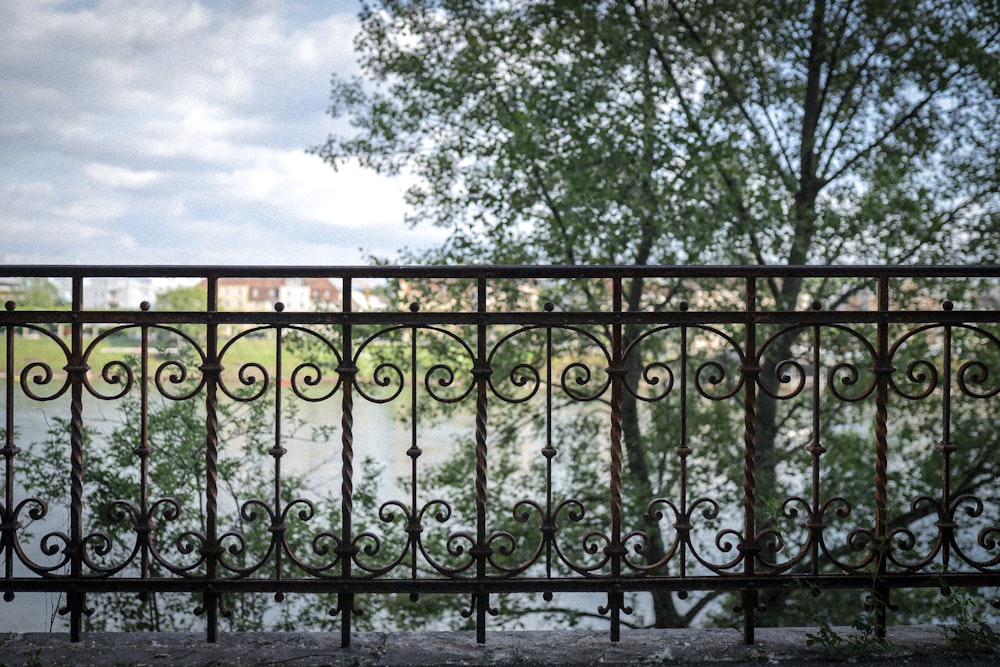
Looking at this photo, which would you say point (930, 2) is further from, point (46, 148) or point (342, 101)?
point (46, 148)

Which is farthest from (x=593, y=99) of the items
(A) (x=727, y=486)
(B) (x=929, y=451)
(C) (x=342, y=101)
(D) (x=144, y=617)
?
(D) (x=144, y=617)

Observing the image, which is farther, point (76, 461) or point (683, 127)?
point (683, 127)

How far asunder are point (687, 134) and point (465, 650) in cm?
529

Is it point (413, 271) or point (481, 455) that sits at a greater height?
point (413, 271)

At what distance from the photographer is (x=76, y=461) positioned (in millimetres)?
2307

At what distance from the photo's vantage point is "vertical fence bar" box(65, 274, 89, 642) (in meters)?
2.26

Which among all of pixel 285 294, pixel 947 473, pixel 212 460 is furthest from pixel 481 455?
pixel 285 294

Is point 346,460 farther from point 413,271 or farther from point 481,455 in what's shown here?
point 413,271

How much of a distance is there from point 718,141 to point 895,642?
491 centimetres

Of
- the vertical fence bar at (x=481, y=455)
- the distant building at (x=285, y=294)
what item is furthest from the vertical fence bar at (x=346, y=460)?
the distant building at (x=285, y=294)

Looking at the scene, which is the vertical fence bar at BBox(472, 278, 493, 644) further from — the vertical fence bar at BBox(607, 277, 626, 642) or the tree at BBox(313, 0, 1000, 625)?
the tree at BBox(313, 0, 1000, 625)

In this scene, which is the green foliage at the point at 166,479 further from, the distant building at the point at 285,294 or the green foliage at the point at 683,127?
the green foliage at the point at 683,127

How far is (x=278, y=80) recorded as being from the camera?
7910 mm

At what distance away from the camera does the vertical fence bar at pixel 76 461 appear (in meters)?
2.26
